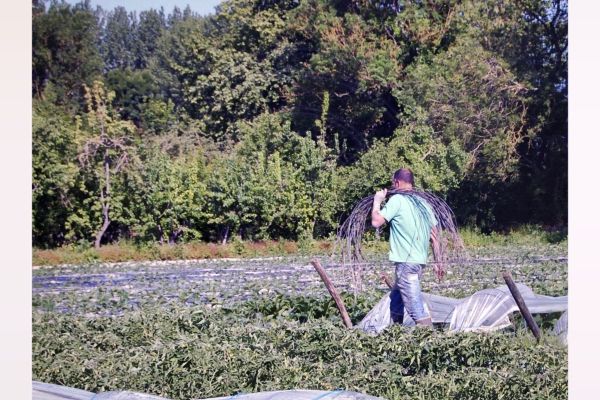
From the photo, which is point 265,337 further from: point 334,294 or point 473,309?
point 473,309

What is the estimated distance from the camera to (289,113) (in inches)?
206

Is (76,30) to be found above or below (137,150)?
above

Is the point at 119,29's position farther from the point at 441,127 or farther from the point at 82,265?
the point at 441,127

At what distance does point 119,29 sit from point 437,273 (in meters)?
2.02

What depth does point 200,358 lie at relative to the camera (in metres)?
4.53

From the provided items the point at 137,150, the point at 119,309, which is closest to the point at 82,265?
the point at 119,309

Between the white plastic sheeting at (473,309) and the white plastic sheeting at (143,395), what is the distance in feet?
3.01

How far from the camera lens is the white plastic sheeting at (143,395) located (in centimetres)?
392

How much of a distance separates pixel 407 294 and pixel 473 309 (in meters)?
0.35

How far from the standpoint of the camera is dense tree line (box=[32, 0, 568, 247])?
5102 millimetres

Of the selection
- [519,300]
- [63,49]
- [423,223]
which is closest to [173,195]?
[63,49]

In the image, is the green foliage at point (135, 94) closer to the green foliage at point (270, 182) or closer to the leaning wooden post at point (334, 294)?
the green foliage at point (270, 182)

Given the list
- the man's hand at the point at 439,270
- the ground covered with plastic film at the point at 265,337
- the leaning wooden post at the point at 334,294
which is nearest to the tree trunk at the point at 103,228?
the ground covered with plastic film at the point at 265,337

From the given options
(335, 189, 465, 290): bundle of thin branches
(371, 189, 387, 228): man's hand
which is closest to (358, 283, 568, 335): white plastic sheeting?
(335, 189, 465, 290): bundle of thin branches
